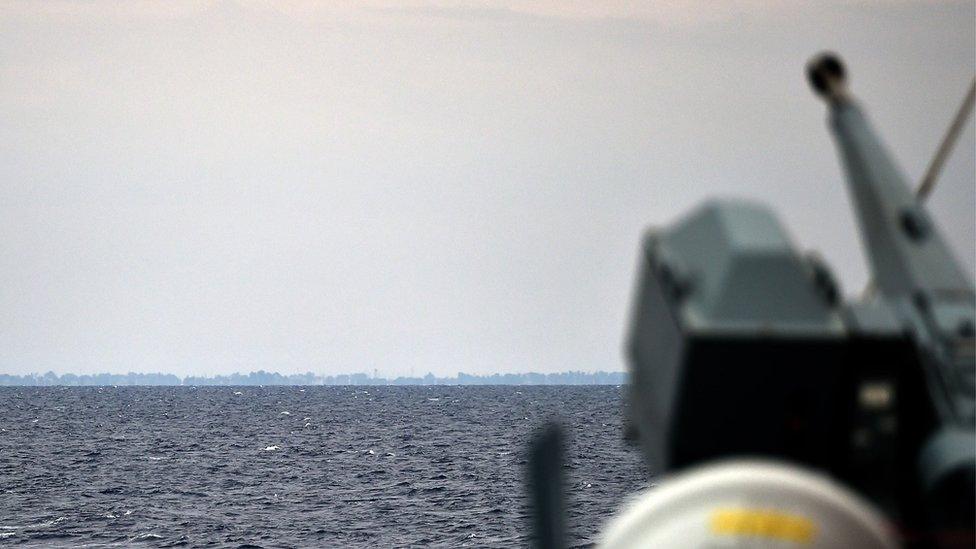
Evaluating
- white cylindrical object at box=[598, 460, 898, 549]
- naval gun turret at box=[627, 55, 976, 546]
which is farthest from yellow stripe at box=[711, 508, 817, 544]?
naval gun turret at box=[627, 55, 976, 546]

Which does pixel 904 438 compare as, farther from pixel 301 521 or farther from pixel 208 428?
pixel 208 428

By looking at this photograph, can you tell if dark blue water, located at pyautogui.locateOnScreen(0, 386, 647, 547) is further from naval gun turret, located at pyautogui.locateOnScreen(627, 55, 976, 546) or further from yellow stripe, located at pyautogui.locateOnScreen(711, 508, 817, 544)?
yellow stripe, located at pyautogui.locateOnScreen(711, 508, 817, 544)

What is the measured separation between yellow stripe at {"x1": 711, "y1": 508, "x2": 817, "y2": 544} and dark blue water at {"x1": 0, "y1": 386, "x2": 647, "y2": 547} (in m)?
38.3

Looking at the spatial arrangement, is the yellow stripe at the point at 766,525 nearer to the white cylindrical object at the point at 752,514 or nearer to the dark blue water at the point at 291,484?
the white cylindrical object at the point at 752,514

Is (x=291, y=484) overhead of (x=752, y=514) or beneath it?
overhead

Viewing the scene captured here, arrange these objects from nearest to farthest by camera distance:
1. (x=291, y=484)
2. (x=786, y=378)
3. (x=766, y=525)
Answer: (x=766, y=525) → (x=786, y=378) → (x=291, y=484)

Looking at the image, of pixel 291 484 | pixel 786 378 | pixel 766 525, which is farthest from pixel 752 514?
pixel 291 484

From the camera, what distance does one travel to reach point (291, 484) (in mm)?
88625

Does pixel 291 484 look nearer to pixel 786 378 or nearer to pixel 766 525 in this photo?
pixel 786 378

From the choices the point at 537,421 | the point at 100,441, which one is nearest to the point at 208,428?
the point at 100,441

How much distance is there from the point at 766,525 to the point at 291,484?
3406 inches

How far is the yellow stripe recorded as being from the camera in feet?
13.0

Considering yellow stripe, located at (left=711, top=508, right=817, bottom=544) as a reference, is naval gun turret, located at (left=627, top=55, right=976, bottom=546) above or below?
above

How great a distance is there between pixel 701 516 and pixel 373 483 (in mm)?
84814
